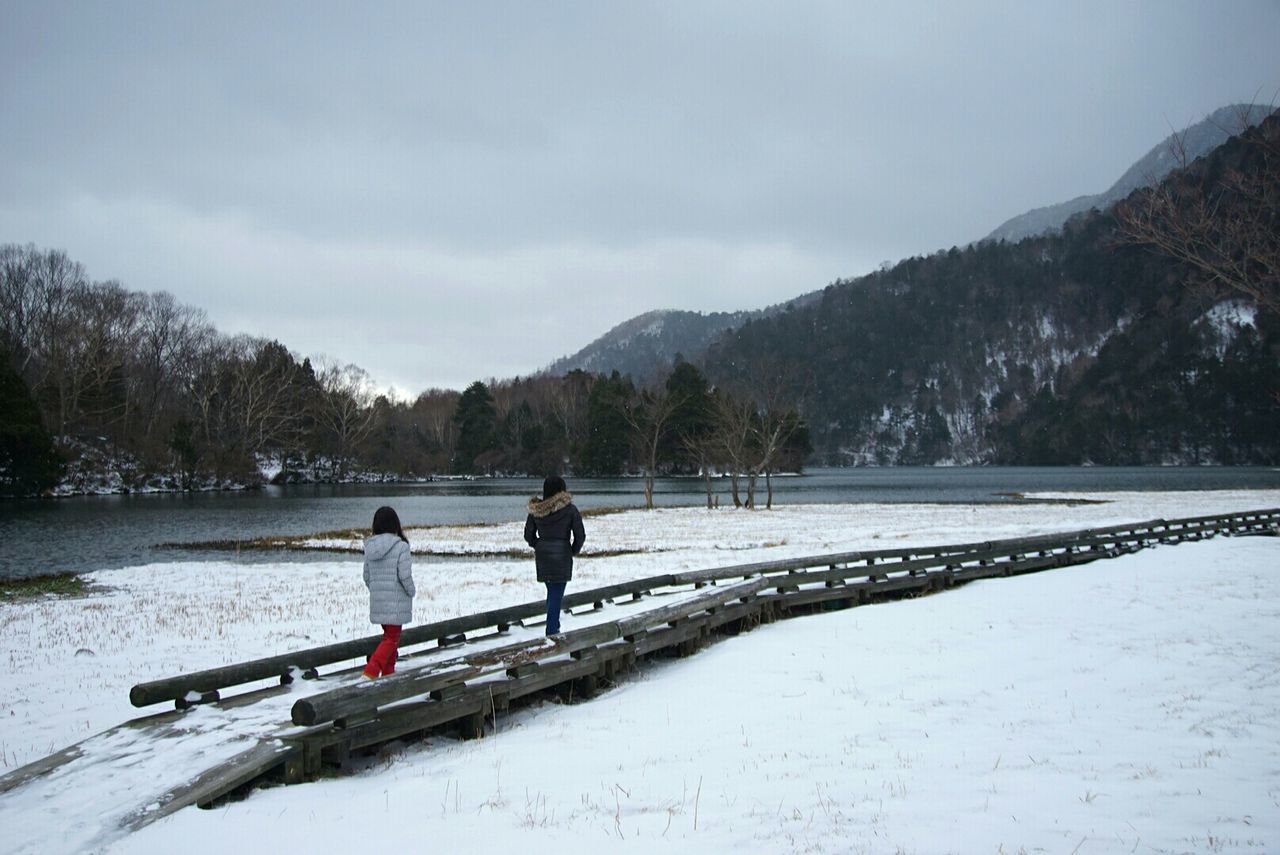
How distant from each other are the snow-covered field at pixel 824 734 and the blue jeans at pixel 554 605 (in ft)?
3.86

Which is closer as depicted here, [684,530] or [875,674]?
[875,674]

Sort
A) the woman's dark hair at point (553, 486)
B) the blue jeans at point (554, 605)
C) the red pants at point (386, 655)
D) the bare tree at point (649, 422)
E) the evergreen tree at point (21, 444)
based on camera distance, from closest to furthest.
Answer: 1. the red pants at point (386, 655)
2. the woman's dark hair at point (553, 486)
3. the blue jeans at point (554, 605)
4. the evergreen tree at point (21, 444)
5. the bare tree at point (649, 422)

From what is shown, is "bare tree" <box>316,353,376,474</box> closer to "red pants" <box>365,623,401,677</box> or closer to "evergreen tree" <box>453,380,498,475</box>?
"evergreen tree" <box>453,380,498,475</box>

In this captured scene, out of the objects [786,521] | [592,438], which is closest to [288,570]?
[786,521]

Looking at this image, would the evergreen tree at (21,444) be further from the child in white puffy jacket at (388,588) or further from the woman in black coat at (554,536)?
the child in white puffy jacket at (388,588)

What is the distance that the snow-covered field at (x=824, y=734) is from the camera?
5.38 meters

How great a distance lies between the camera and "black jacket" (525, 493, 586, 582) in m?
10.2

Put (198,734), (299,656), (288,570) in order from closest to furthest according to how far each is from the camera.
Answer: (198,734) → (299,656) → (288,570)

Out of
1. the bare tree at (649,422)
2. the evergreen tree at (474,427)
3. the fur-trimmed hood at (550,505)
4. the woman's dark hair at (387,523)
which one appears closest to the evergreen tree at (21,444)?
the bare tree at (649,422)

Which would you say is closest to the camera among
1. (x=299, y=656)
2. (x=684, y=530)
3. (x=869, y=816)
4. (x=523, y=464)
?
(x=869, y=816)

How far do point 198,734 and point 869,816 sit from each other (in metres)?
5.61

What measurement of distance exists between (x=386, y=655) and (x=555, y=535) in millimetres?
2697

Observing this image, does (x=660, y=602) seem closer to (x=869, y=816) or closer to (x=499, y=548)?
(x=869, y=816)

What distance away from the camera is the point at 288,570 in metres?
24.3
